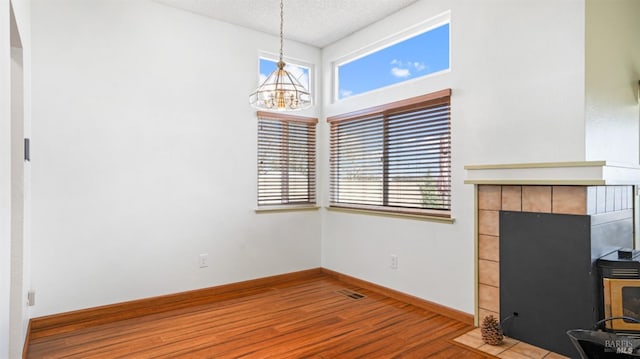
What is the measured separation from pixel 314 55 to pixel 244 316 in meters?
3.15

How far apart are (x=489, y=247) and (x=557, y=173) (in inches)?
29.5

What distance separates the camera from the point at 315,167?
15.4ft

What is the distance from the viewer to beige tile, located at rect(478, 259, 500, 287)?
110 inches

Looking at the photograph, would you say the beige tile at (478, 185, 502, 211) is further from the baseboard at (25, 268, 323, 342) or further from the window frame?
the baseboard at (25, 268, 323, 342)

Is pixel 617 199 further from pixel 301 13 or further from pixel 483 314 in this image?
pixel 301 13

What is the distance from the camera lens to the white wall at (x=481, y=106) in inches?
99.2

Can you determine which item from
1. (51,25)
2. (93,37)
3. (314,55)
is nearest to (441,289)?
(314,55)

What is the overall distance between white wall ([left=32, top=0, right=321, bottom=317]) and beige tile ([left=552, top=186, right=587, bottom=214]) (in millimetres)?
2803

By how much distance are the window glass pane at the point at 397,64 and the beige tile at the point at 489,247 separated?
154cm

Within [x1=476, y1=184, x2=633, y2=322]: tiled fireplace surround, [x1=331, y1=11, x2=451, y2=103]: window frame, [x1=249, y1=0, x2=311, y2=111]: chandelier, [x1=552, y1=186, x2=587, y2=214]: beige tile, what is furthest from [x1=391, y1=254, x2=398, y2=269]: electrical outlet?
[x1=249, y1=0, x2=311, y2=111]: chandelier

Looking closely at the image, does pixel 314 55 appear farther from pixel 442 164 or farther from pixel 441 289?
pixel 441 289

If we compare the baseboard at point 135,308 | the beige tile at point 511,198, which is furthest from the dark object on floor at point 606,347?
the baseboard at point 135,308

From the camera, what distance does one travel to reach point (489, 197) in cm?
284

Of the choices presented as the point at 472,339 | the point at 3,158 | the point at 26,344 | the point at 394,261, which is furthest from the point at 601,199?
the point at 26,344
